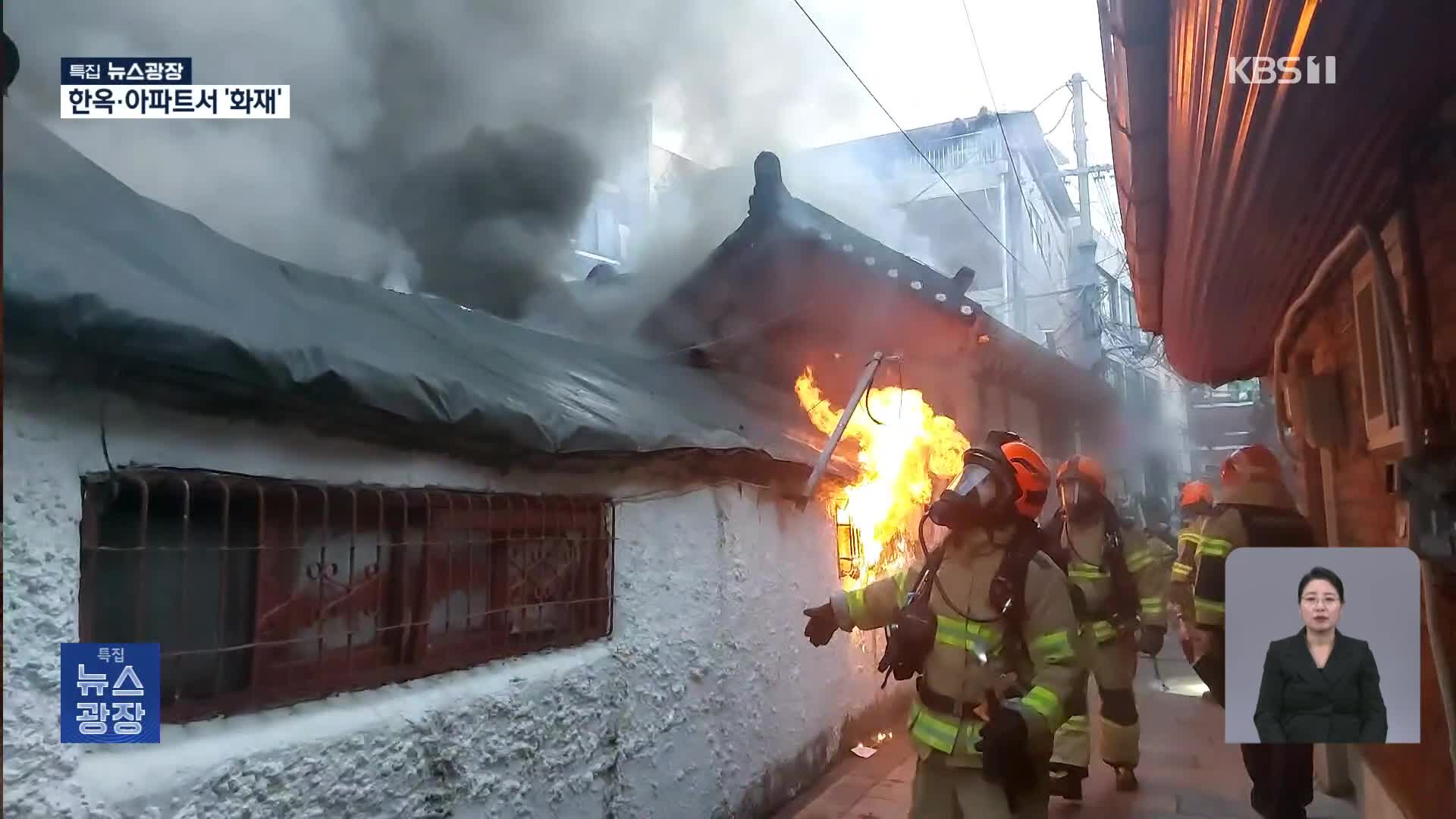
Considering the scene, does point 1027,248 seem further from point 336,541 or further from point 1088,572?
point 336,541

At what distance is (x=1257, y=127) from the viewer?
80.7 inches

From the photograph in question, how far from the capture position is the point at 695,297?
668cm

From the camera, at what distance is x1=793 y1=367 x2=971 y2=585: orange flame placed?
6.16 m

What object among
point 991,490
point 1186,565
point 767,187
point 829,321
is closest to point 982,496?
point 991,490

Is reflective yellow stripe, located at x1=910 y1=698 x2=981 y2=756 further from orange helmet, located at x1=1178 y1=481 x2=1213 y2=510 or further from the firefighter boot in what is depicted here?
the firefighter boot

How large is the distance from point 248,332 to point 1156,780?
5269 millimetres

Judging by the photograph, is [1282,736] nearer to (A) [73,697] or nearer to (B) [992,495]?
(B) [992,495]

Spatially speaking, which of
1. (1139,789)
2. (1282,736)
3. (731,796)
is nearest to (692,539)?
(731,796)

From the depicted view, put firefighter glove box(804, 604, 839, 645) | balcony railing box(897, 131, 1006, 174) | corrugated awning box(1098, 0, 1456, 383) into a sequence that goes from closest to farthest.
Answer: corrugated awning box(1098, 0, 1456, 383) → firefighter glove box(804, 604, 839, 645) → balcony railing box(897, 131, 1006, 174)

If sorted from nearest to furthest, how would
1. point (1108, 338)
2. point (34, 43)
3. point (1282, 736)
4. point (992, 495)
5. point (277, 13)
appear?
point (34, 43) < point (1282, 736) < point (992, 495) < point (277, 13) < point (1108, 338)

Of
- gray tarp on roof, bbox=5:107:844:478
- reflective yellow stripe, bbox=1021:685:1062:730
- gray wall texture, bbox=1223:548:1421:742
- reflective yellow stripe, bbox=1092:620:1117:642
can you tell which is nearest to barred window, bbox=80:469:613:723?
gray tarp on roof, bbox=5:107:844:478

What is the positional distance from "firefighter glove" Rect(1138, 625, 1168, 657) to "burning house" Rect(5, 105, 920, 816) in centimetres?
243

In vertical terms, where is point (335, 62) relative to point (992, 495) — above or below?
above

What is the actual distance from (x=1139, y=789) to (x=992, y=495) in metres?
3.06
